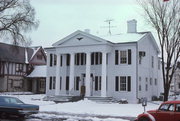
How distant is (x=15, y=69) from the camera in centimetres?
5381

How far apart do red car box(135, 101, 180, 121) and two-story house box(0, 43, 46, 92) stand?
39783mm

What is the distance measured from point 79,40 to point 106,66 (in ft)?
13.9

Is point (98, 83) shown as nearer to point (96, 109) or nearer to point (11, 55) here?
point (96, 109)

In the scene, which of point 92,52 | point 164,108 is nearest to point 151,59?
point 92,52

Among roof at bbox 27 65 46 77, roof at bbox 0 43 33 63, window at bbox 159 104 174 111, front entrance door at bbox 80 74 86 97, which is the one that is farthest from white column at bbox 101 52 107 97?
roof at bbox 0 43 33 63

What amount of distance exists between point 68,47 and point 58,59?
6.63 ft

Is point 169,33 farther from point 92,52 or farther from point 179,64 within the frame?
point 92,52

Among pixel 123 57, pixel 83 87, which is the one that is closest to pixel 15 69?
pixel 83 87

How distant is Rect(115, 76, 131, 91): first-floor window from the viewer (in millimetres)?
33375

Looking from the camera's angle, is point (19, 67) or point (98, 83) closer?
point (98, 83)

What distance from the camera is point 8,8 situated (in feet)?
121

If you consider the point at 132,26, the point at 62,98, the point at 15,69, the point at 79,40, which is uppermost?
the point at 132,26

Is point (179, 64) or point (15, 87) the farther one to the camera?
point (15, 87)

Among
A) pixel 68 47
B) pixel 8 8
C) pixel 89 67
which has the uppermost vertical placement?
pixel 8 8
